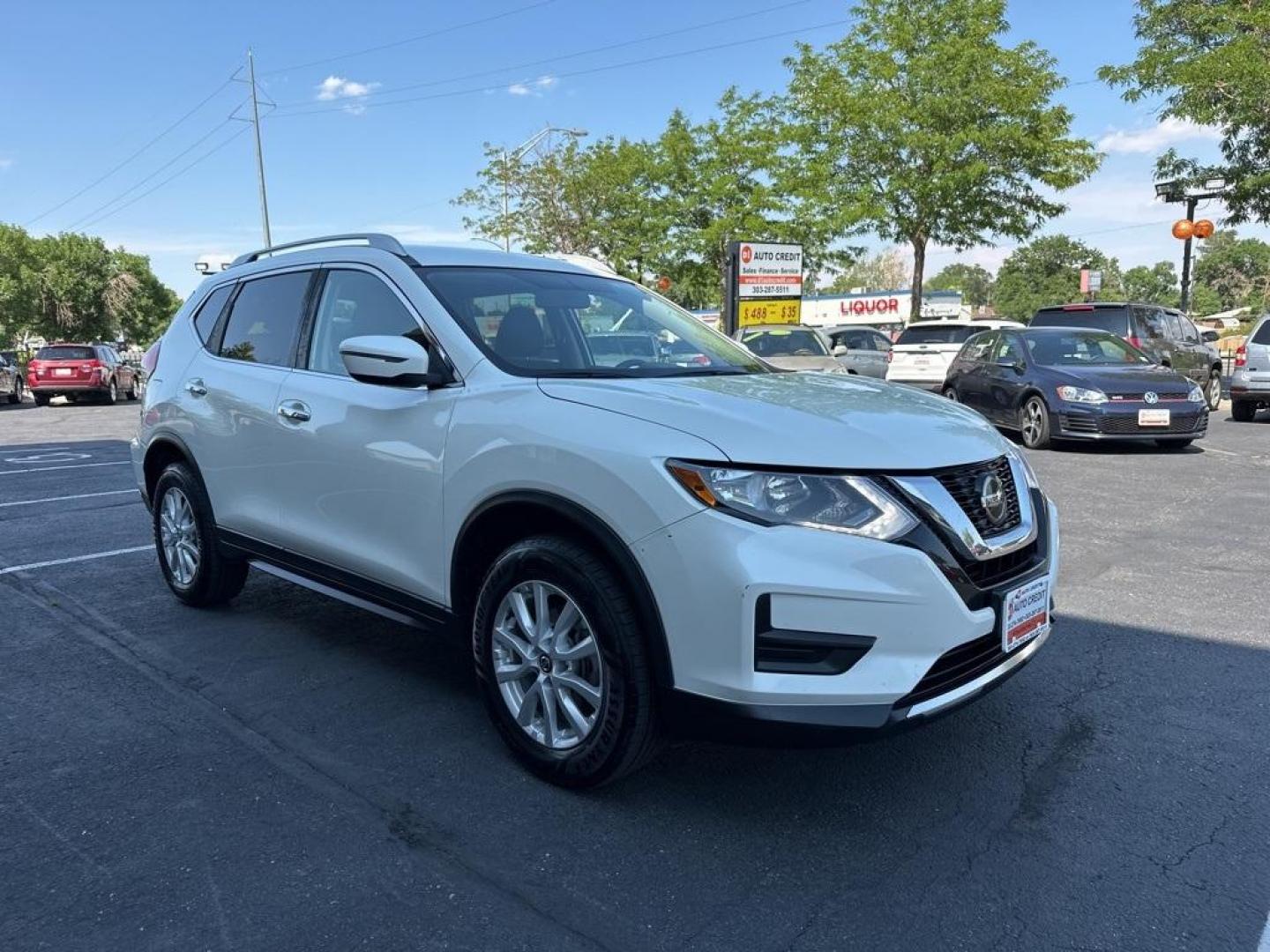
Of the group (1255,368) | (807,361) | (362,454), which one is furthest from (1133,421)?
(362,454)

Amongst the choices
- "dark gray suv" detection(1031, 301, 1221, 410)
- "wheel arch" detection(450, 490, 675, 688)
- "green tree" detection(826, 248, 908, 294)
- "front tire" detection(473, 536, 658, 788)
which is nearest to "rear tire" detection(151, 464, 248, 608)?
"wheel arch" detection(450, 490, 675, 688)

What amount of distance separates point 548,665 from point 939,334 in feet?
54.4

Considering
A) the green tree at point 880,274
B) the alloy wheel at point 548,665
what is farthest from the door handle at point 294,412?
the green tree at point 880,274

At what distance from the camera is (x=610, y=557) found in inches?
106

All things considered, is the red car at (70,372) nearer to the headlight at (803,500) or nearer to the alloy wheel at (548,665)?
the alloy wheel at (548,665)

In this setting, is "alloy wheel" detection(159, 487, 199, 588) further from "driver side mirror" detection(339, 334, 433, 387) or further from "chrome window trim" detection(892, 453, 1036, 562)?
"chrome window trim" detection(892, 453, 1036, 562)

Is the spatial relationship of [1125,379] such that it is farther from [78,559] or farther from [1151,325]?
[78,559]

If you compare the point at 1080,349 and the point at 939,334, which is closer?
the point at 1080,349

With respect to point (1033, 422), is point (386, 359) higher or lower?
higher

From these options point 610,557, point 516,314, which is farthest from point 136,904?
point 516,314

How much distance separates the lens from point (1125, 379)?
10.1 metres

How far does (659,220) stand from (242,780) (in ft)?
96.3

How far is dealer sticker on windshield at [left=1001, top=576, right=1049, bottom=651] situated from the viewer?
2717 millimetres

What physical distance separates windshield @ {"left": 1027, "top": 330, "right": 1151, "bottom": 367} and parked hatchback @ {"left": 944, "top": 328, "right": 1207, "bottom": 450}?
1 centimetres
